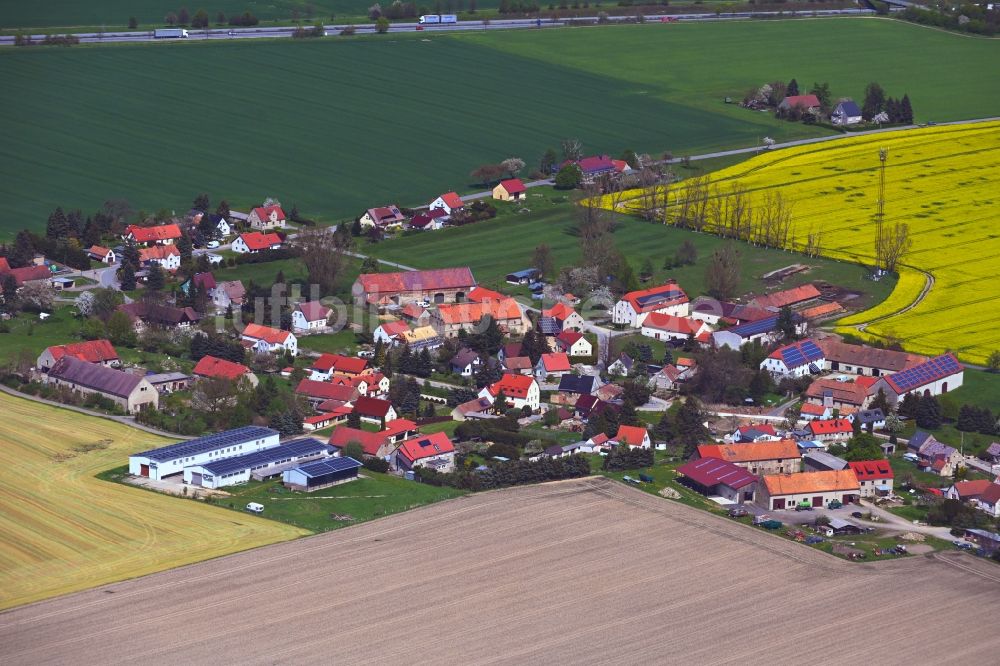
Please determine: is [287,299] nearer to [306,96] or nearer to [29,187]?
[29,187]

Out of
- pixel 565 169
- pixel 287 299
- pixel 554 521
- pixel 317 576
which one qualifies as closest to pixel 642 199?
pixel 565 169

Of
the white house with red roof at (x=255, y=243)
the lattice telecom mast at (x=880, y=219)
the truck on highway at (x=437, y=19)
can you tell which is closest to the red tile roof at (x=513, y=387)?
the white house with red roof at (x=255, y=243)

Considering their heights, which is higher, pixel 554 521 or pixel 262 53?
pixel 262 53

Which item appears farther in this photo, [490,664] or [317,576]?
[317,576]

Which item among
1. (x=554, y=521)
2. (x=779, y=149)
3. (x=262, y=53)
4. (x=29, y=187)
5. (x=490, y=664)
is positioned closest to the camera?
(x=490, y=664)

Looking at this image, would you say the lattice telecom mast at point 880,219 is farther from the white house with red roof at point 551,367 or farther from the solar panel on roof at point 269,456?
the solar panel on roof at point 269,456

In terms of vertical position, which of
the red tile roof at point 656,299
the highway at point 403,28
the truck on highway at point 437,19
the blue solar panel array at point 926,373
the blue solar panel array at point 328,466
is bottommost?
the blue solar panel array at point 328,466

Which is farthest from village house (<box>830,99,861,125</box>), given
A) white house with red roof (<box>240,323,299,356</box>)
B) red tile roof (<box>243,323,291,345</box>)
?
red tile roof (<box>243,323,291,345</box>)
